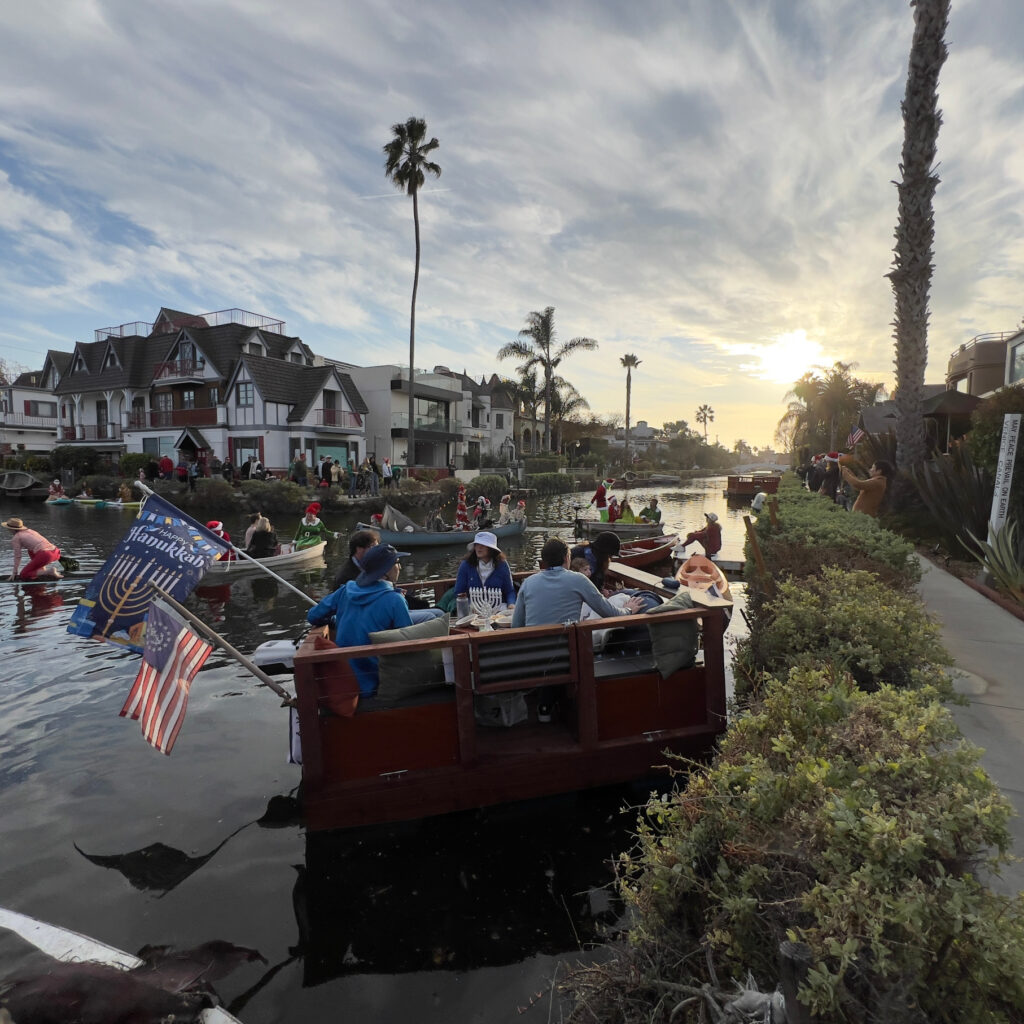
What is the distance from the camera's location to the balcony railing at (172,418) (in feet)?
141

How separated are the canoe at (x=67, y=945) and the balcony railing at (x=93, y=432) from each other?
51.7 meters

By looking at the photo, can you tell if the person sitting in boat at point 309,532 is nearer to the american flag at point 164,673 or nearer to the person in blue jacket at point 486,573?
the person in blue jacket at point 486,573

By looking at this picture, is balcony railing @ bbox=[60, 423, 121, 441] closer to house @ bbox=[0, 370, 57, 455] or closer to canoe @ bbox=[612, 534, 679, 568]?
house @ bbox=[0, 370, 57, 455]

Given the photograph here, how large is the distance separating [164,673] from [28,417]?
2724 inches

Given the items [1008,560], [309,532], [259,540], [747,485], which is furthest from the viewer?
[747,485]

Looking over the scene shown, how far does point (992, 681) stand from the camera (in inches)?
225

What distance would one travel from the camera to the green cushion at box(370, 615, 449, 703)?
518 cm

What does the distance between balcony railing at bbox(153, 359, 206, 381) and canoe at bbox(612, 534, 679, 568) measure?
123ft

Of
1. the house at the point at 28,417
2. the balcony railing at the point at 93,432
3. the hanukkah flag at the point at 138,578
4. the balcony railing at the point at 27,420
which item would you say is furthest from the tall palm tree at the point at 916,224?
the balcony railing at the point at 27,420

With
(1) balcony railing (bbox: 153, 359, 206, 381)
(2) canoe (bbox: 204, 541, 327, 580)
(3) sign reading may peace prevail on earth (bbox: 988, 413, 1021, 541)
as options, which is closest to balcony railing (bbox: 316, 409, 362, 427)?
(1) balcony railing (bbox: 153, 359, 206, 381)

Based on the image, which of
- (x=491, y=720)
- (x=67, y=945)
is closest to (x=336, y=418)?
(x=491, y=720)

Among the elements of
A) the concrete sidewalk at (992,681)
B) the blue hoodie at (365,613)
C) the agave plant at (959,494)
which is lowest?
the concrete sidewalk at (992,681)

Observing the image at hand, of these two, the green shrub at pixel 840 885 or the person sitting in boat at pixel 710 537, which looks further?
the person sitting in boat at pixel 710 537

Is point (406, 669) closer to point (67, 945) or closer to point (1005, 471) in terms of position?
point (67, 945)
